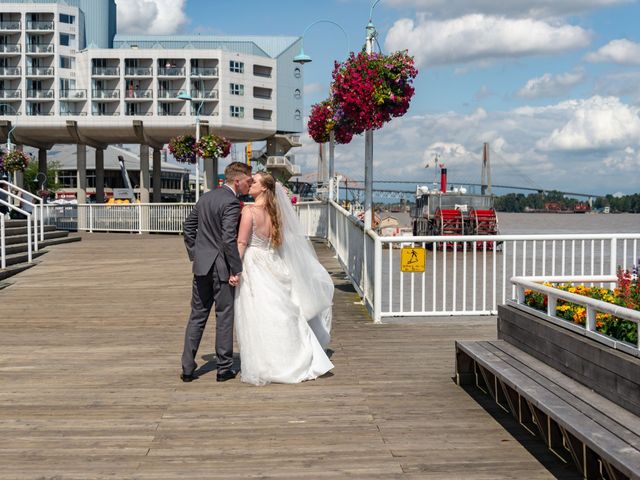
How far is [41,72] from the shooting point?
82812 mm

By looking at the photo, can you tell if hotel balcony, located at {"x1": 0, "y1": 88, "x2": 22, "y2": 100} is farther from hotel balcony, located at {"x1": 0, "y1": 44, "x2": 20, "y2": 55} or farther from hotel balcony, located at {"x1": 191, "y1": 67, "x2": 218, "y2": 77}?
hotel balcony, located at {"x1": 191, "y1": 67, "x2": 218, "y2": 77}

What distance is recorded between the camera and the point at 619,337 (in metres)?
4.84

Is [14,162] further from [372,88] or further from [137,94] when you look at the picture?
[137,94]

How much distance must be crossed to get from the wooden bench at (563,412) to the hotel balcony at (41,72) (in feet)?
271

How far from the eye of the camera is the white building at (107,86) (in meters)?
81.8

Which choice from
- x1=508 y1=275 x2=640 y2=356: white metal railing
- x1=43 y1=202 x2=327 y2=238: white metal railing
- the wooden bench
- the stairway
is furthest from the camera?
x1=43 y1=202 x2=327 y2=238: white metal railing

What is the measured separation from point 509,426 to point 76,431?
9.68 feet

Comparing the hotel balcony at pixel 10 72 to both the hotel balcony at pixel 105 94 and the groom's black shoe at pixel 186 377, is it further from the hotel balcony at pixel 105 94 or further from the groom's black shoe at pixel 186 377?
the groom's black shoe at pixel 186 377

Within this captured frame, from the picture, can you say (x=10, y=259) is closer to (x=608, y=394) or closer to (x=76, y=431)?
(x=76, y=431)

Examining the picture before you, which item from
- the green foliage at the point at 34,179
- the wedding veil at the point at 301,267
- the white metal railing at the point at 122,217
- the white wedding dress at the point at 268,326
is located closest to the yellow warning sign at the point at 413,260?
the wedding veil at the point at 301,267

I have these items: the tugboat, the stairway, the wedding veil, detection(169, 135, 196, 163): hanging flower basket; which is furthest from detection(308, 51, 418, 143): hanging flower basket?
detection(169, 135, 196, 163): hanging flower basket

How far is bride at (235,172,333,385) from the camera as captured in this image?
23.6 feet

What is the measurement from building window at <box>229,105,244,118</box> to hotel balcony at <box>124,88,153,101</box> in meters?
8.12

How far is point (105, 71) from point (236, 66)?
43.4 ft
